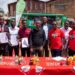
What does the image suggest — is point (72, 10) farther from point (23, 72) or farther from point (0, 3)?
point (23, 72)

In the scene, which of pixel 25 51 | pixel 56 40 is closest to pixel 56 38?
pixel 56 40

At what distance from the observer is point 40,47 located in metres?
12.4

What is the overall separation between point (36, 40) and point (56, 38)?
656mm

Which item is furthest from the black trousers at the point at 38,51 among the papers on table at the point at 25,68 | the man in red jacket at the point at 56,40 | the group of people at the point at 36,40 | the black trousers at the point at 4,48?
the papers on table at the point at 25,68

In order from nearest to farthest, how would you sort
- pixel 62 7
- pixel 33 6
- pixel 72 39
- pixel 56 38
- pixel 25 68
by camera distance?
pixel 25 68, pixel 72 39, pixel 56 38, pixel 33 6, pixel 62 7

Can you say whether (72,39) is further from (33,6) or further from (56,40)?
(33,6)

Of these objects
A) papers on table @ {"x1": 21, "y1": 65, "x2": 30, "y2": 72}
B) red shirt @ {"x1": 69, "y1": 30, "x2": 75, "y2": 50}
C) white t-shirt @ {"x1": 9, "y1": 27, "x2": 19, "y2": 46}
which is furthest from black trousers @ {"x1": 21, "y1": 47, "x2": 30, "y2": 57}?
papers on table @ {"x1": 21, "y1": 65, "x2": 30, "y2": 72}

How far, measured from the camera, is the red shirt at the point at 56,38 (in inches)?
484

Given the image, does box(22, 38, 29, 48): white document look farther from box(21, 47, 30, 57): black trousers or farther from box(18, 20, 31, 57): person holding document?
box(21, 47, 30, 57): black trousers

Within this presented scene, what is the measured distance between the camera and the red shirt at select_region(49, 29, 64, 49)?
40.3ft

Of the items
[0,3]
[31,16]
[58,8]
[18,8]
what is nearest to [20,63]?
[18,8]

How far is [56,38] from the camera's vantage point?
1239 cm

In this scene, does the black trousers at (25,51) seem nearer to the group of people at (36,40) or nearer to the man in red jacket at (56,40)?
the group of people at (36,40)

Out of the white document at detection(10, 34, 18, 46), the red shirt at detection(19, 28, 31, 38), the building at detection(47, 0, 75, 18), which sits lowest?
the building at detection(47, 0, 75, 18)
